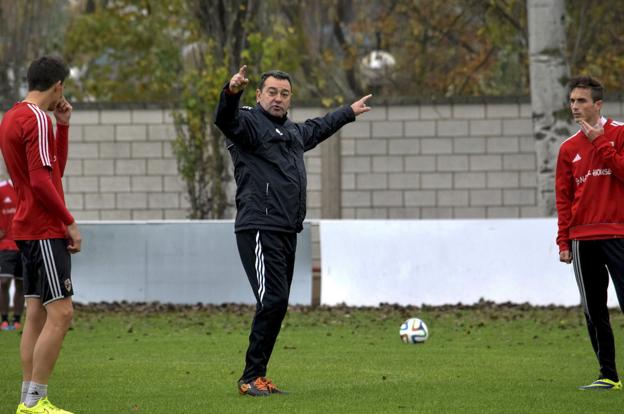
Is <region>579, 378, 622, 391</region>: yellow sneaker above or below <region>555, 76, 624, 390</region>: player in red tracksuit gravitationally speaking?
below

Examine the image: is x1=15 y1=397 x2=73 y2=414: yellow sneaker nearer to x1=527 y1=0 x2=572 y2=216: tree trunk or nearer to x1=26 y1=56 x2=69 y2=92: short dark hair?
x1=26 y1=56 x2=69 y2=92: short dark hair

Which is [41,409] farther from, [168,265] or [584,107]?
[168,265]

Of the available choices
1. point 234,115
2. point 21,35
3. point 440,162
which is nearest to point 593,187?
point 234,115

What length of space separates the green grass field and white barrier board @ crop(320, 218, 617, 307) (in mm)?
376

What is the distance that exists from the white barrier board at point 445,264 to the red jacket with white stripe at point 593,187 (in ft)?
28.2

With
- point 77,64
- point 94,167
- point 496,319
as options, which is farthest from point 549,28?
point 77,64

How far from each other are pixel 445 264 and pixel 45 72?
1094 centimetres

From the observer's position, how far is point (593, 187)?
916cm

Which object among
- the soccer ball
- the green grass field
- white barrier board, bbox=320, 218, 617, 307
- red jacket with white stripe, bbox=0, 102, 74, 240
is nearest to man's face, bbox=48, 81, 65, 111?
red jacket with white stripe, bbox=0, 102, 74, 240

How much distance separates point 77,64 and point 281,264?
121 ft

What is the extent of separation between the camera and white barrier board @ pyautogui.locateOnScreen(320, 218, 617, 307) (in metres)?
18.0

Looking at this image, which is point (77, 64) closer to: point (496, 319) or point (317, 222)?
point (317, 222)

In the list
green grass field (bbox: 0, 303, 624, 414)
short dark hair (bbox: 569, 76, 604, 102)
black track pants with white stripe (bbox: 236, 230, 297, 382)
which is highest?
short dark hair (bbox: 569, 76, 604, 102)

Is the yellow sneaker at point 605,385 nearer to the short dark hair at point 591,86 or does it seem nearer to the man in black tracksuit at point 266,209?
the short dark hair at point 591,86
